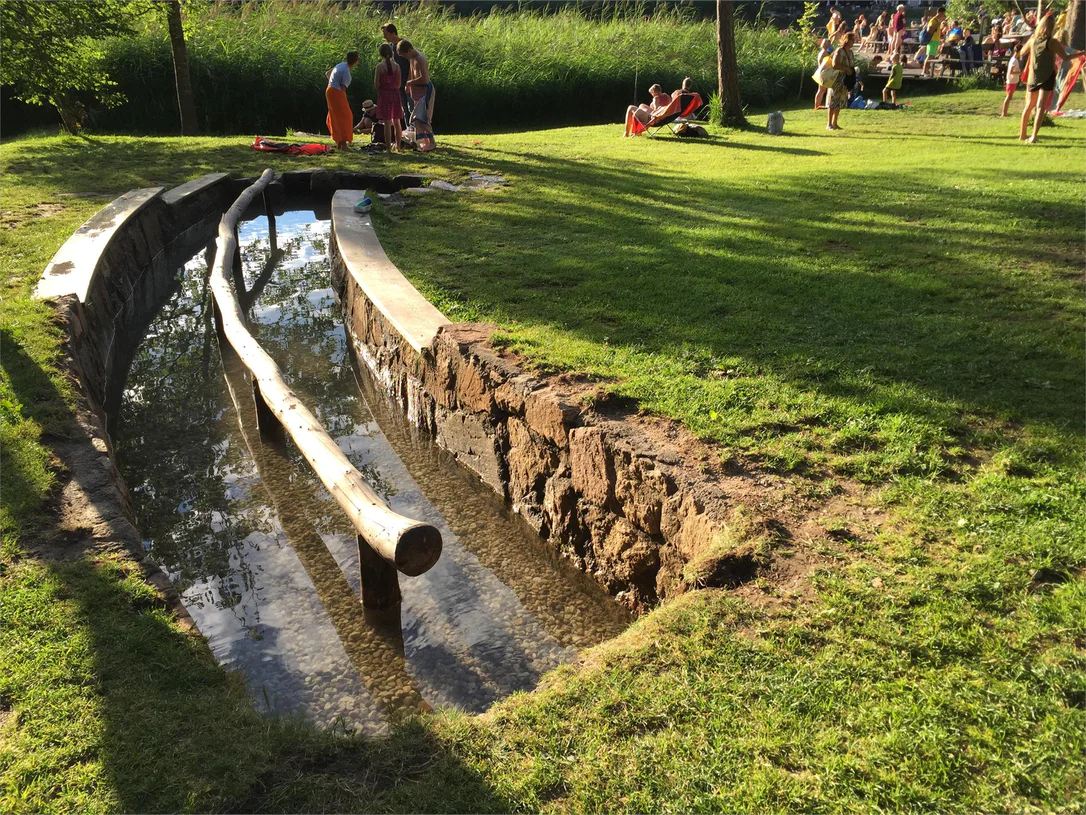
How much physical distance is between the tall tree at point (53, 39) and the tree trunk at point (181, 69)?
73 centimetres

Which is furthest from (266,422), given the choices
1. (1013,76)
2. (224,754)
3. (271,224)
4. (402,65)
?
(1013,76)

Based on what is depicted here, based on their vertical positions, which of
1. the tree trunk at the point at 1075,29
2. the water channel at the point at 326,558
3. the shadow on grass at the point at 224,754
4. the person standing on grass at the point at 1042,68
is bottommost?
the water channel at the point at 326,558

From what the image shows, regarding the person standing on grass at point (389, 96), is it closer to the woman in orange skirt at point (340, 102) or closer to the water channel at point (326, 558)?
the woman in orange skirt at point (340, 102)

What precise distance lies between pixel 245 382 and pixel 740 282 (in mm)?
Answer: 4049

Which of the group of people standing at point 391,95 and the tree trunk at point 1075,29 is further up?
the tree trunk at point 1075,29

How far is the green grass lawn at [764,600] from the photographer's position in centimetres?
234

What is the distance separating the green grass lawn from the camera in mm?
2340

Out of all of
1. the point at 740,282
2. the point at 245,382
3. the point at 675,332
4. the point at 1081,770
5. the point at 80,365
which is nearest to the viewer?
the point at 1081,770

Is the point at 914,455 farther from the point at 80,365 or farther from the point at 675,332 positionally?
the point at 80,365

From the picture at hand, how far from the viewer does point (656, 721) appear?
2.56m

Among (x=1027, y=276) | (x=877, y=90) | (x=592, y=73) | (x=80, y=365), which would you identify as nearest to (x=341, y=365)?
(x=80, y=365)

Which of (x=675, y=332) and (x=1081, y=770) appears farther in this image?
(x=675, y=332)

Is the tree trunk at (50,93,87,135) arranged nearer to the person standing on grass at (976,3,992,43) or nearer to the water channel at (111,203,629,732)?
the water channel at (111,203,629,732)

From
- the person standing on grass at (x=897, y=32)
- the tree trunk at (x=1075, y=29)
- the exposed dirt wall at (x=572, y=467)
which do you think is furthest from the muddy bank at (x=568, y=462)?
the person standing on grass at (x=897, y=32)
